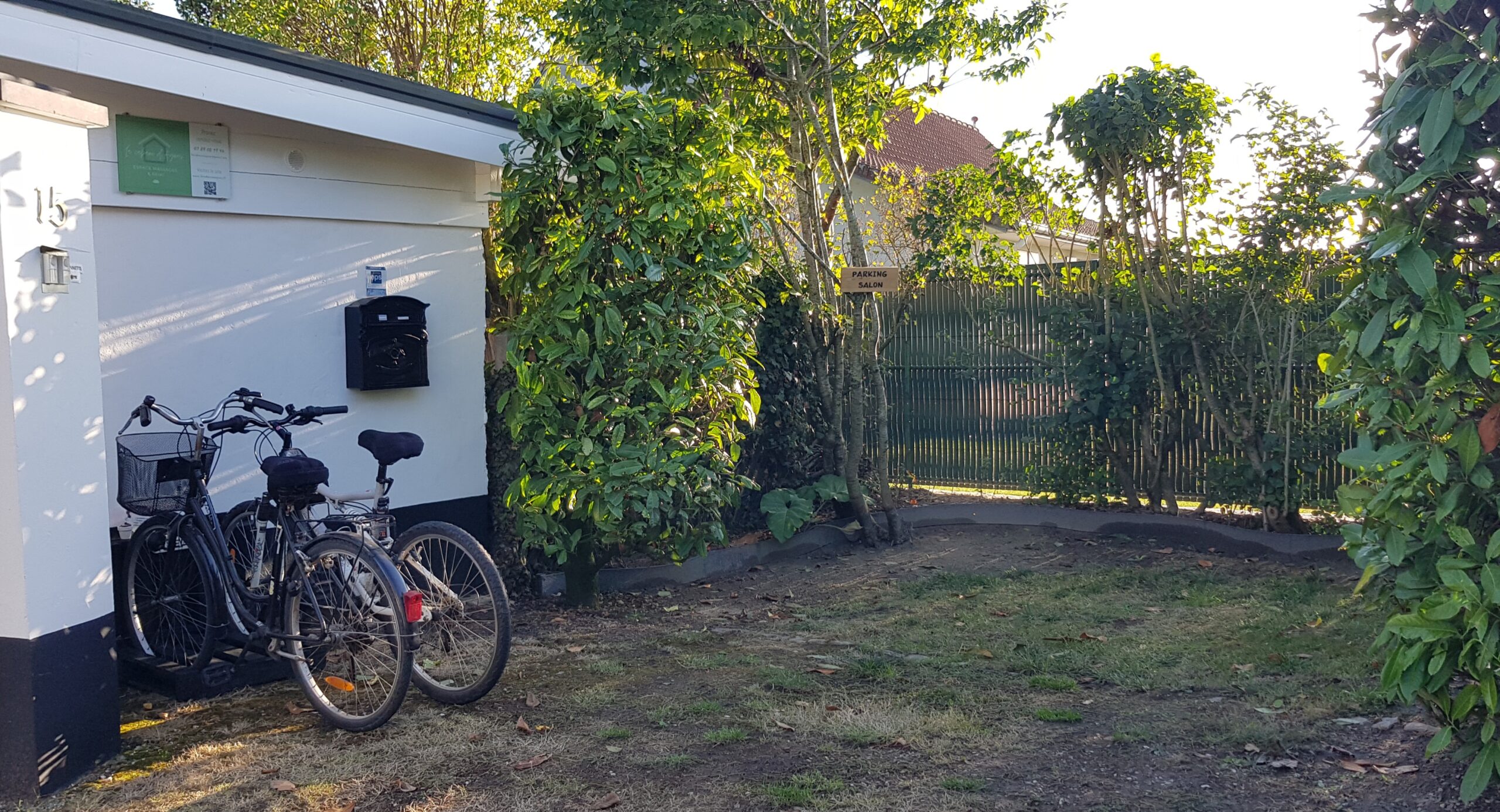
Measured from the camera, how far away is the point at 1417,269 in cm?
327

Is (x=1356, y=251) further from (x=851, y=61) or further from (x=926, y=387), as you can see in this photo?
(x=926, y=387)

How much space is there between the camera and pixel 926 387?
10.2 metres

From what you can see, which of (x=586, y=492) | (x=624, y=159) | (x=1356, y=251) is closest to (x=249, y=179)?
(x=624, y=159)

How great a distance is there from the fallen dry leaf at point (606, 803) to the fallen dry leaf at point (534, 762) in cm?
44

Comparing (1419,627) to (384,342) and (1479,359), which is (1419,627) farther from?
(384,342)

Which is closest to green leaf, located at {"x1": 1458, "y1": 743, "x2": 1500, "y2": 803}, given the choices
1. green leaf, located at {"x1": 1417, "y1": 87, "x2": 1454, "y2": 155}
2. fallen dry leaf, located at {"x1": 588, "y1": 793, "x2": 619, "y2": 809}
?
green leaf, located at {"x1": 1417, "y1": 87, "x2": 1454, "y2": 155}

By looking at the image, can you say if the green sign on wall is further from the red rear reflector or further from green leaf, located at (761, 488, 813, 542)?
green leaf, located at (761, 488, 813, 542)

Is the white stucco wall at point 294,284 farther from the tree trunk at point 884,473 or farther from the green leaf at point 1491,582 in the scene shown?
the green leaf at point 1491,582

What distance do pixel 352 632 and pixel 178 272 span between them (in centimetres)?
223

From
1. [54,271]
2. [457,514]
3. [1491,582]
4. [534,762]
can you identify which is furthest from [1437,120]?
[457,514]

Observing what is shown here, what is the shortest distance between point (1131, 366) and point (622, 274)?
428 cm

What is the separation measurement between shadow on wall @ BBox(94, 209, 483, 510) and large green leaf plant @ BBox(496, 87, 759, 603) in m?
0.50

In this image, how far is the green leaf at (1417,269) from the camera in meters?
3.23

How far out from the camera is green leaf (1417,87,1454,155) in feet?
10.5
